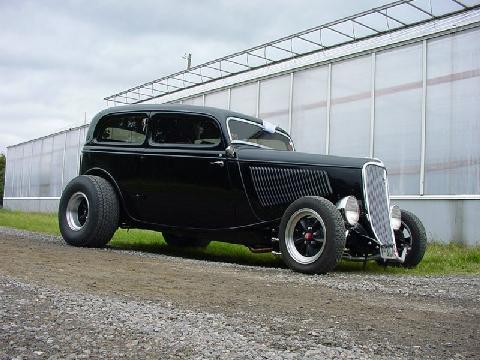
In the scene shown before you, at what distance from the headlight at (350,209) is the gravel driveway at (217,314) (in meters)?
0.82

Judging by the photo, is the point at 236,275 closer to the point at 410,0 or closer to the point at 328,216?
the point at 328,216

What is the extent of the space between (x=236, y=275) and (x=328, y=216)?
3.87 ft

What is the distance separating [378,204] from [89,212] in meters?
3.78

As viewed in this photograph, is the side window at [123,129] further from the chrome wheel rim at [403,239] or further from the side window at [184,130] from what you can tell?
the chrome wheel rim at [403,239]

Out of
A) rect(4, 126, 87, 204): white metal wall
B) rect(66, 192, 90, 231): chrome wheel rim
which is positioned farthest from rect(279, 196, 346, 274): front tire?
rect(4, 126, 87, 204): white metal wall

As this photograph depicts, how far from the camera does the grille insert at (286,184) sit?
6.88m

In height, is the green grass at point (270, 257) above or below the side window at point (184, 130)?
below

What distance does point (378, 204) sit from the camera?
6.93 metres

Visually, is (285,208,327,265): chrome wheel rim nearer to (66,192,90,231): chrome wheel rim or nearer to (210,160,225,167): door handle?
(210,160,225,167): door handle

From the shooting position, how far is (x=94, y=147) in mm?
8586

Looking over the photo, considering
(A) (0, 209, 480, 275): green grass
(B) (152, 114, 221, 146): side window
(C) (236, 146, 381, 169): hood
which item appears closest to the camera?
(C) (236, 146, 381, 169): hood

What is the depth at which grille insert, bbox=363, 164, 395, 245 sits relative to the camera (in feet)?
22.1

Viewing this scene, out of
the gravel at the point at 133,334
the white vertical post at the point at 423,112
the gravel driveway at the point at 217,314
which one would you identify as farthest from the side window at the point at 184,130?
the white vertical post at the point at 423,112

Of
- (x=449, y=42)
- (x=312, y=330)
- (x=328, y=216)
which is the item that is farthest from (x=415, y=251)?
(x=449, y=42)
